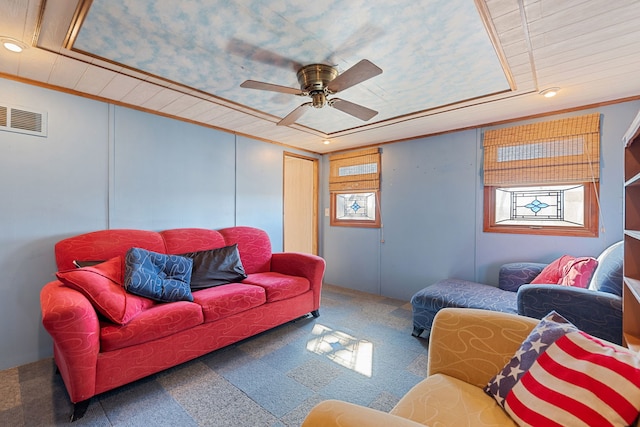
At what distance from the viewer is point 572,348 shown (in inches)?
40.3

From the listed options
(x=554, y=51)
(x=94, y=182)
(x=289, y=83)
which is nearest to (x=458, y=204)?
(x=554, y=51)

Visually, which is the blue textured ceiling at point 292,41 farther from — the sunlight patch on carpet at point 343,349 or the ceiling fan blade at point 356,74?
the sunlight patch on carpet at point 343,349

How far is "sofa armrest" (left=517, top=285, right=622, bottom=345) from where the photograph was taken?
169 cm

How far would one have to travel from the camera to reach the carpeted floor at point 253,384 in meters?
1.65

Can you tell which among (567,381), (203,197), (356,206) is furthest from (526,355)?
(356,206)

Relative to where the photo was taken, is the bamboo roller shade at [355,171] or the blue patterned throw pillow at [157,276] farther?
the bamboo roller shade at [355,171]

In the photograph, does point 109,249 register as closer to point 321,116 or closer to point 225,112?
point 225,112

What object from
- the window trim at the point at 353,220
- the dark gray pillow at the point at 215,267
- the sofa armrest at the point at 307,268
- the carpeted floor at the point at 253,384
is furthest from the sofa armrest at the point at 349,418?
the window trim at the point at 353,220

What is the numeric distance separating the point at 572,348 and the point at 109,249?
9.97 feet

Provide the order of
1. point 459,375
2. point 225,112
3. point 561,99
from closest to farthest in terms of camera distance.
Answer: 1. point 459,375
2. point 561,99
3. point 225,112

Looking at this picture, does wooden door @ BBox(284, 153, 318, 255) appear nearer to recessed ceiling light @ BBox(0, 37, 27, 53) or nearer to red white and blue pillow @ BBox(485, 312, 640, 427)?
recessed ceiling light @ BBox(0, 37, 27, 53)

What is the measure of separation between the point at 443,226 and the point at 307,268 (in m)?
1.77

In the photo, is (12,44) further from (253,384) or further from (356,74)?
(253,384)

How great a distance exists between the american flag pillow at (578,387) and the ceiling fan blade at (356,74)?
5.16 feet
